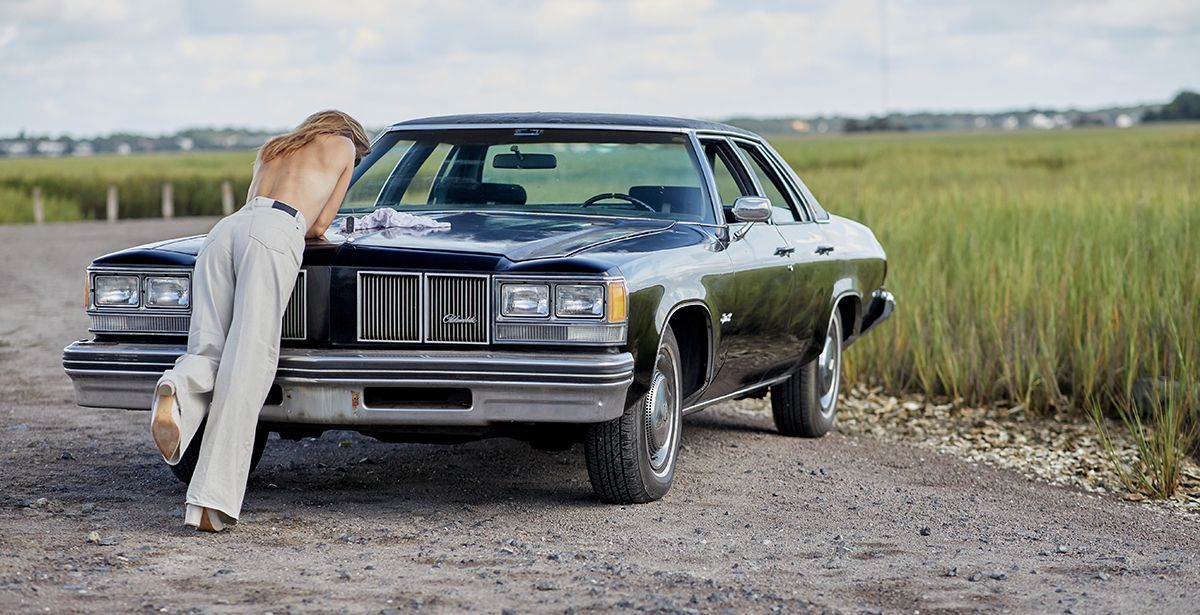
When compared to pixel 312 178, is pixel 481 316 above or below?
below

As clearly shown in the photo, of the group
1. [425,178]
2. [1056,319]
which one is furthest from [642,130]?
[1056,319]

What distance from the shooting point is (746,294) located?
7043 millimetres

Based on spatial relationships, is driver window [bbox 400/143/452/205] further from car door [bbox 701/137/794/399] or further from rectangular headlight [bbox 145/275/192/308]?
rectangular headlight [bbox 145/275/192/308]

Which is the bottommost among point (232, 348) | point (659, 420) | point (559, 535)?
point (559, 535)

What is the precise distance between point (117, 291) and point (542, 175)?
2.04m

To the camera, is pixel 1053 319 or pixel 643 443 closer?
pixel 643 443

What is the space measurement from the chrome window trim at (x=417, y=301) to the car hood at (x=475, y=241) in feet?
0.27

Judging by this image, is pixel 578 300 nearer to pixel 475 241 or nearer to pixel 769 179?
pixel 475 241

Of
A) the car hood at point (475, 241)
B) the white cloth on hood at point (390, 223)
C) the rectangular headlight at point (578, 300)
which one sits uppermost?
the white cloth on hood at point (390, 223)

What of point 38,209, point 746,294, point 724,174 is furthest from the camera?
point 38,209

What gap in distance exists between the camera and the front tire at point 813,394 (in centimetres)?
848

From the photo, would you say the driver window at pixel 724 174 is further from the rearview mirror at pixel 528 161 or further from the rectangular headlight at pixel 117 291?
the rectangular headlight at pixel 117 291

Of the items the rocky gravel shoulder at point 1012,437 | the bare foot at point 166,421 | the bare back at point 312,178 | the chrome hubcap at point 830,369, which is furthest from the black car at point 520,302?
Answer: the rocky gravel shoulder at point 1012,437

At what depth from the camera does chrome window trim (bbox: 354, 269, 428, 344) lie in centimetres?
577
